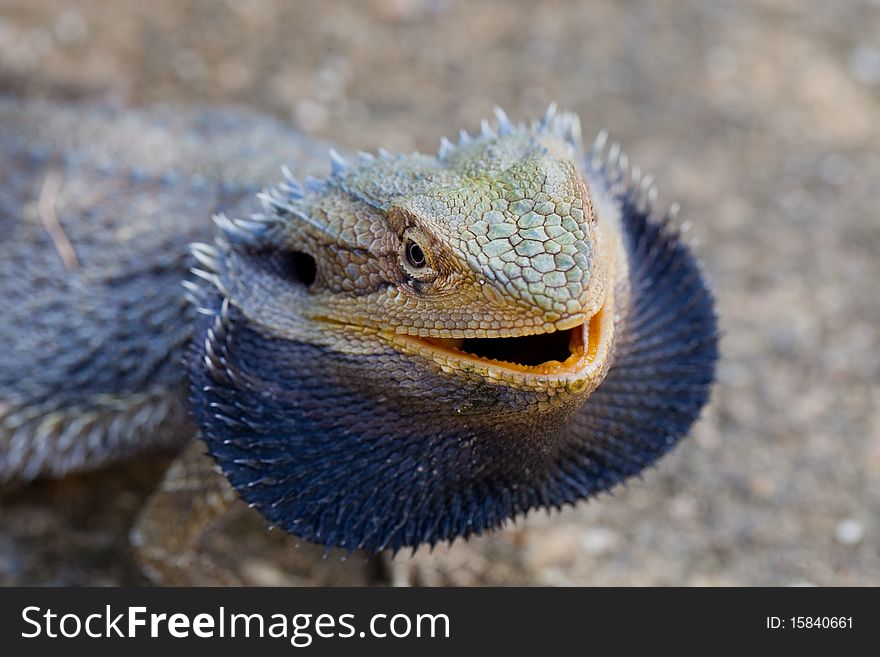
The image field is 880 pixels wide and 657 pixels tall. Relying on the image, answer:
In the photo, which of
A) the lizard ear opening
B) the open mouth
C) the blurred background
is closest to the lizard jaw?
the open mouth

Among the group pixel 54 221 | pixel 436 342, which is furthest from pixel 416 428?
pixel 54 221

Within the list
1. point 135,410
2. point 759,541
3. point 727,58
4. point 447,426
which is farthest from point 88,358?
point 727,58

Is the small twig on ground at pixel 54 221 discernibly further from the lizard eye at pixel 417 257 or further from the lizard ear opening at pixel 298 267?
the lizard eye at pixel 417 257

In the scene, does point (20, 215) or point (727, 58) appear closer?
point (20, 215)

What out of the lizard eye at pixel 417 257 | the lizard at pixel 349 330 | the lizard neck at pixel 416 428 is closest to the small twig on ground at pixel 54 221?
the lizard at pixel 349 330

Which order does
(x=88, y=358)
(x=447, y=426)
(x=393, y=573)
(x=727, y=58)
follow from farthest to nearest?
(x=727, y=58) < (x=393, y=573) < (x=88, y=358) < (x=447, y=426)
